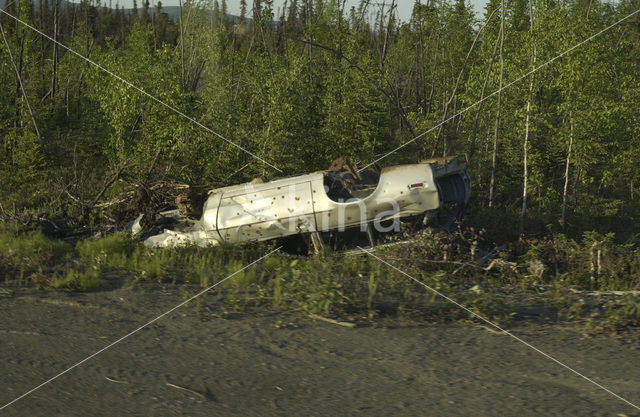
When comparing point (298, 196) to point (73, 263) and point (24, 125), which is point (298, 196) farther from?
point (24, 125)

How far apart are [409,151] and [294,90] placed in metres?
6.89

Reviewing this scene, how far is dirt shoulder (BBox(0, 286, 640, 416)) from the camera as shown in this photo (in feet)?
12.5

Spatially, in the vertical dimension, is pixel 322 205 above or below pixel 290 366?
above

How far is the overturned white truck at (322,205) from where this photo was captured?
812 cm

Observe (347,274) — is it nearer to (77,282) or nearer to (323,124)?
(77,282)

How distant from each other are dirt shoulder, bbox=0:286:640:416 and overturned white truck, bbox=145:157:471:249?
289 centimetres

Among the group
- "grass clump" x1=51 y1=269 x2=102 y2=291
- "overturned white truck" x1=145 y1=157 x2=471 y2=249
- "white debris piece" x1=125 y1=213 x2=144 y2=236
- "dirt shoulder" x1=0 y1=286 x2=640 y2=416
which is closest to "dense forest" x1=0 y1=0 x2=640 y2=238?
"white debris piece" x1=125 y1=213 x2=144 y2=236

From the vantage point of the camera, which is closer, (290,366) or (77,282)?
(290,366)

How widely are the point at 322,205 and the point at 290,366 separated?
13.2 feet

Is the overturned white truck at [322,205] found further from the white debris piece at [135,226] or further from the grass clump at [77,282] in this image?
the grass clump at [77,282]

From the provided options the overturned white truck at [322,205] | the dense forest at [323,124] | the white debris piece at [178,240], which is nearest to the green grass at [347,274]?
the white debris piece at [178,240]

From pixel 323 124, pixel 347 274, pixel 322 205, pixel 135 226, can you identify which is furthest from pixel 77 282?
pixel 323 124

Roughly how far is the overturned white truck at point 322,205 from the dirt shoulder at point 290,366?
2888 millimetres

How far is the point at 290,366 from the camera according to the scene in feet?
14.6
